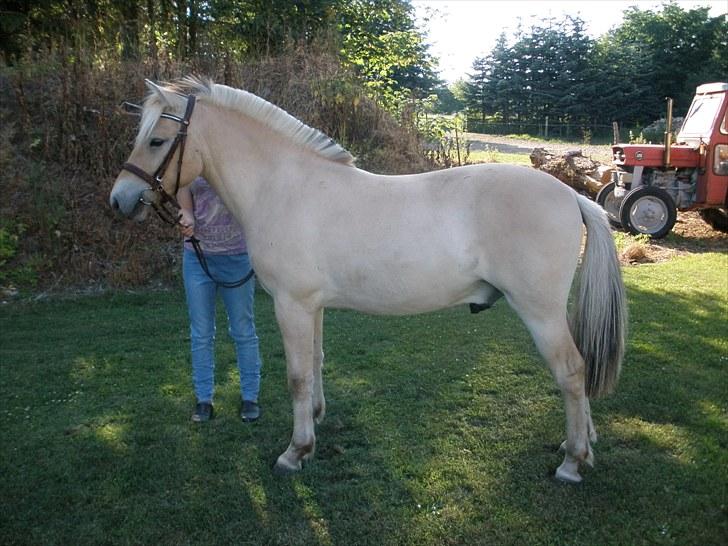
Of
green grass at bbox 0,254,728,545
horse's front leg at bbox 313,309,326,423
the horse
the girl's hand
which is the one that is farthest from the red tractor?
the girl's hand

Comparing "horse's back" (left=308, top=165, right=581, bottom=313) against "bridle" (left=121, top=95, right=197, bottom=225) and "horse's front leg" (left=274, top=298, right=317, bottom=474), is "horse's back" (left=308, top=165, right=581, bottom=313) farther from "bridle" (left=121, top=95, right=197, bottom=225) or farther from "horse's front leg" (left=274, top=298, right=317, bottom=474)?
"bridle" (left=121, top=95, right=197, bottom=225)

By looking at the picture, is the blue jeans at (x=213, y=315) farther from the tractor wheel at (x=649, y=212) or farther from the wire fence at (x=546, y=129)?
the wire fence at (x=546, y=129)

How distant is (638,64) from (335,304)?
117 feet

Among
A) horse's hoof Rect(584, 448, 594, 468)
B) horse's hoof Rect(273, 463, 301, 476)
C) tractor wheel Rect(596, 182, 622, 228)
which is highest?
tractor wheel Rect(596, 182, 622, 228)

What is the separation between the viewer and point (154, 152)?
2732 millimetres

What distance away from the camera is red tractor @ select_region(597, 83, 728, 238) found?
363 inches

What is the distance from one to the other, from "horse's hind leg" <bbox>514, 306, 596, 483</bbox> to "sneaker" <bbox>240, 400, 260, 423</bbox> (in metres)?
1.90

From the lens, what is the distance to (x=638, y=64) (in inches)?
1260

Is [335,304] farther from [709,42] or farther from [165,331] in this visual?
[709,42]

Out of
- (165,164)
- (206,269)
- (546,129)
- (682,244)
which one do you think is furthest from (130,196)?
(546,129)

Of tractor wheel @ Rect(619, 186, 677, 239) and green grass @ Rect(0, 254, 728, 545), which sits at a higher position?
tractor wheel @ Rect(619, 186, 677, 239)

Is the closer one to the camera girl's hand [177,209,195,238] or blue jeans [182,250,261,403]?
girl's hand [177,209,195,238]

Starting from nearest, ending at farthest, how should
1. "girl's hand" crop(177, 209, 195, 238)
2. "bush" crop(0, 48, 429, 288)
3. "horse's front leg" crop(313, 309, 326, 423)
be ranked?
"girl's hand" crop(177, 209, 195, 238)
"horse's front leg" crop(313, 309, 326, 423)
"bush" crop(0, 48, 429, 288)

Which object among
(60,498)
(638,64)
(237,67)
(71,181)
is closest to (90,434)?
(60,498)
